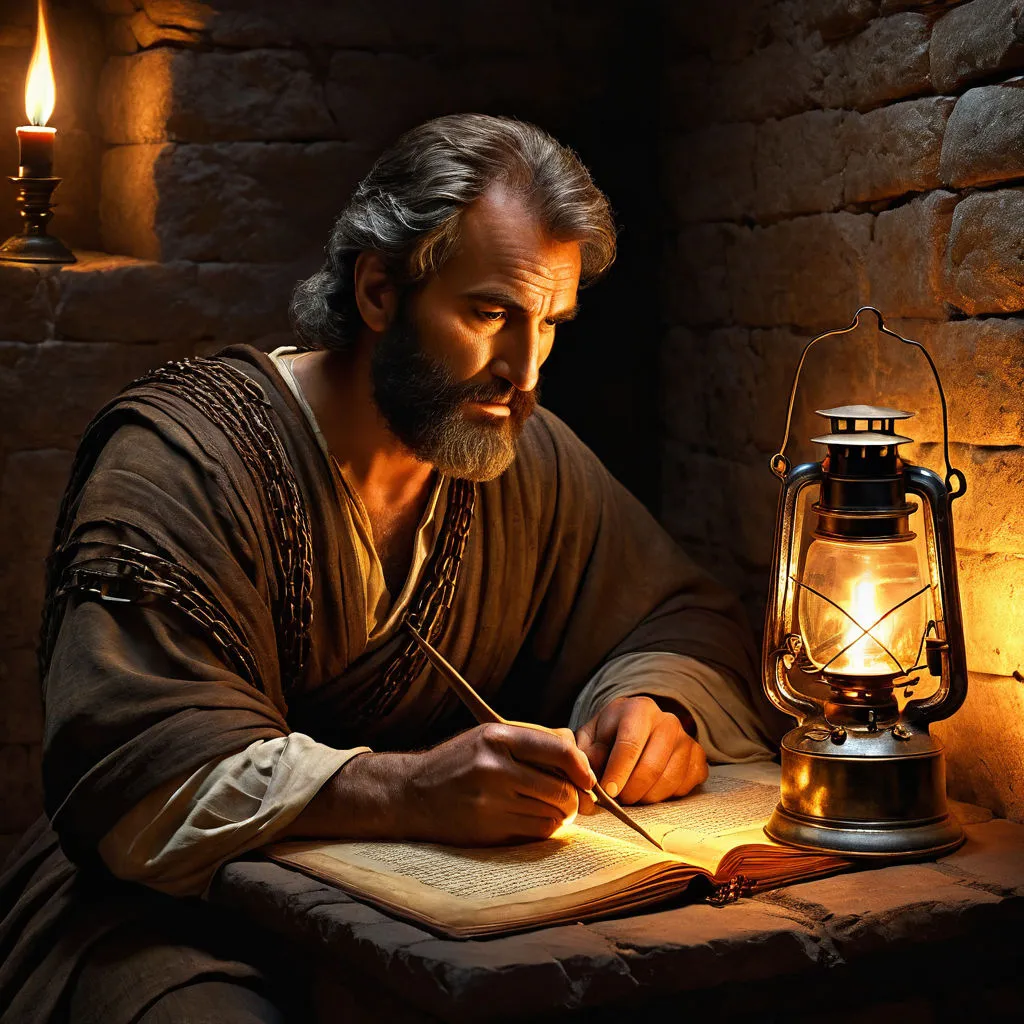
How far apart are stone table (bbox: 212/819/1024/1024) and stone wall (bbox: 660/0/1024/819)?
0.42 m

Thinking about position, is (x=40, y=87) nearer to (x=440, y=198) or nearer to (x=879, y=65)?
(x=440, y=198)

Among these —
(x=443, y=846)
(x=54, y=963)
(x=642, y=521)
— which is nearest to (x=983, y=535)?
(x=642, y=521)

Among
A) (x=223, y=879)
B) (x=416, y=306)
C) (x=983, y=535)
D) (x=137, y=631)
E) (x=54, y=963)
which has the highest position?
(x=416, y=306)

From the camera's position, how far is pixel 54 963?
2650mm

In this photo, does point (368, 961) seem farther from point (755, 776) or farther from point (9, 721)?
point (9, 721)

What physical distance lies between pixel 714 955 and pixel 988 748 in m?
0.97

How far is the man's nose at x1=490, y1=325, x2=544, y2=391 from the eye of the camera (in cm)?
309

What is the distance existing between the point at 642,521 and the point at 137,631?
1.38m

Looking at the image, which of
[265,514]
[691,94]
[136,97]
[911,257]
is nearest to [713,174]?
[691,94]

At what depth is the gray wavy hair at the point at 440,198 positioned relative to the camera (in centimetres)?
308

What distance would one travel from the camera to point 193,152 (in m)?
3.96

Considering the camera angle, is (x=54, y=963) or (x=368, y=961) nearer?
(x=368, y=961)

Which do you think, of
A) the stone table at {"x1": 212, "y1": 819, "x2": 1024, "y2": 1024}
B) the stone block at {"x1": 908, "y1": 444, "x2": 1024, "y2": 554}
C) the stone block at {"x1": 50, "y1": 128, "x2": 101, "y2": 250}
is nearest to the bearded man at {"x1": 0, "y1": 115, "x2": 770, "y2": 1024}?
the stone table at {"x1": 212, "y1": 819, "x2": 1024, "y2": 1024}

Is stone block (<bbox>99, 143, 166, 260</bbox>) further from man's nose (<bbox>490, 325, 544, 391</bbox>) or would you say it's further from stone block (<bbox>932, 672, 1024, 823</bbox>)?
stone block (<bbox>932, 672, 1024, 823</bbox>)
